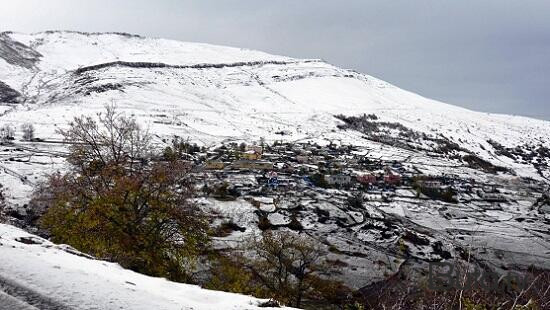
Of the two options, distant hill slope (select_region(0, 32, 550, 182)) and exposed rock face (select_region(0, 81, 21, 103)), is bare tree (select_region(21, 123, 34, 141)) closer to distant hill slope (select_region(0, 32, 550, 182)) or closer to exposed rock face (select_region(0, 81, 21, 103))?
distant hill slope (select_region(0, 32, 550, 182))

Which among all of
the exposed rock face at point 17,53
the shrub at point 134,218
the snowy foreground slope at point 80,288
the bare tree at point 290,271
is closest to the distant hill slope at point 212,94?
the exposed rock face at point 17,53

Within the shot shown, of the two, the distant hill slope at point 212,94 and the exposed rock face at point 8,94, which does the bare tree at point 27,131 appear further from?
the exposed rock face at point 8,94

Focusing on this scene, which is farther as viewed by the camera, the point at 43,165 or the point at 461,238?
the point at 43,165

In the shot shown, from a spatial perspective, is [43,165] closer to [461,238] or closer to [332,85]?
[461,238]

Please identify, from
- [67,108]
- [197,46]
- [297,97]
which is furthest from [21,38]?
[297,97]

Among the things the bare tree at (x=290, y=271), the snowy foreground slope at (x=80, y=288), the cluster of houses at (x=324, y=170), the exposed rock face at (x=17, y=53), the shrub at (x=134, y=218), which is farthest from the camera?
the exposed rock face at (x=17, y=53)

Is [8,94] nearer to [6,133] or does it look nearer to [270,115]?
[6,133]
